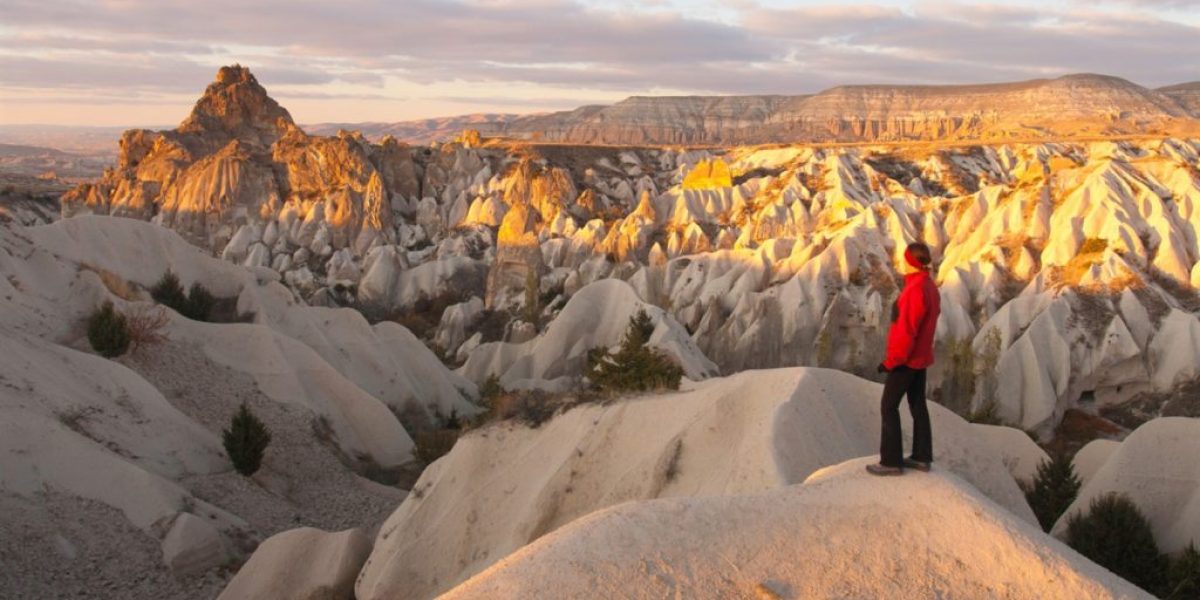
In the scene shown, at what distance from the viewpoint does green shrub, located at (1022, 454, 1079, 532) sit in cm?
1636

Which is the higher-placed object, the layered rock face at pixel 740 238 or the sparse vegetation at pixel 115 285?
the sparse vegetation at pixel 115 285

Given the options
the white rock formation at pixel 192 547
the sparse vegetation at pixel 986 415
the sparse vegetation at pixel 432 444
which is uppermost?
the white rock formation at pixel 192 547

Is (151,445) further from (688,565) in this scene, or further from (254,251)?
(254,251)

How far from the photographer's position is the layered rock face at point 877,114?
136125 millimetres

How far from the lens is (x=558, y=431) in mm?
16297

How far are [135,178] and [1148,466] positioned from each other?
77619 millimetres

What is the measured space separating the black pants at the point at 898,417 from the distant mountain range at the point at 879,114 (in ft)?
410

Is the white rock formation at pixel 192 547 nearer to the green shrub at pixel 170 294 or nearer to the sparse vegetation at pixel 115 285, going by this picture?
the sparse vegetation at pixel 115 285

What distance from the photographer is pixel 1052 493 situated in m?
16.4

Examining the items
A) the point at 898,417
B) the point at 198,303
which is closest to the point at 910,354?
the point at 898,417

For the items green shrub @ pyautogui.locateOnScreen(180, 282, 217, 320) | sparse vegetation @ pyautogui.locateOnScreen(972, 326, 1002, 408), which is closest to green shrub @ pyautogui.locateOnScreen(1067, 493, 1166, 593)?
sparse vegetation @ pyautogui.locateOnScreen(972, 326, 1002, 408)

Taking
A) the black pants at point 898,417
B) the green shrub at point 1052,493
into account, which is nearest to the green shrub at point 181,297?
the green shrub at point 1052,493

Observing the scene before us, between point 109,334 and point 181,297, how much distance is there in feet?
17.9

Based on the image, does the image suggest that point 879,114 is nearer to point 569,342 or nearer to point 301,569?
point 569,342
